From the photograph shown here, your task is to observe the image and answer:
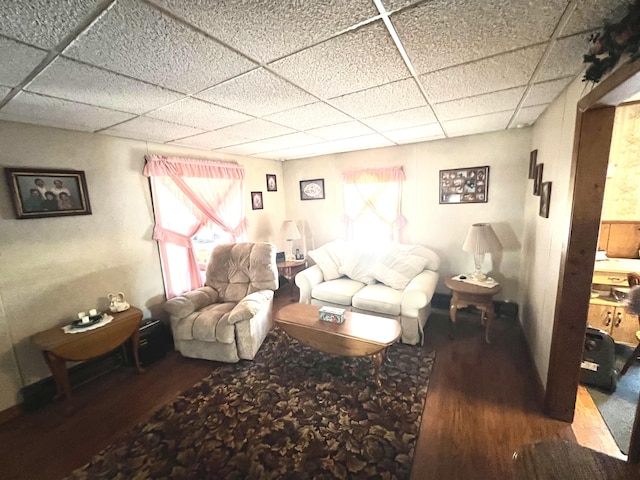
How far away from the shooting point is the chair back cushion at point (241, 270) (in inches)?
121

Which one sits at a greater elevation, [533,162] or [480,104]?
[480,104]

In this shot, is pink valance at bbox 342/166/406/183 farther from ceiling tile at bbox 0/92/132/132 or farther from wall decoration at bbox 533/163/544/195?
ceiling tile at bbox 0/92/132/132

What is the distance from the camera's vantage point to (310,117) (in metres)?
2.20

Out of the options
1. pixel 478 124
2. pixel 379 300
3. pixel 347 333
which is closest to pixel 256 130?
pixel 347 333

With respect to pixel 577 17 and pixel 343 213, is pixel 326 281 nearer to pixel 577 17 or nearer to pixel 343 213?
pixel 343 213

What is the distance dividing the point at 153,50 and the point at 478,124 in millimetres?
2862

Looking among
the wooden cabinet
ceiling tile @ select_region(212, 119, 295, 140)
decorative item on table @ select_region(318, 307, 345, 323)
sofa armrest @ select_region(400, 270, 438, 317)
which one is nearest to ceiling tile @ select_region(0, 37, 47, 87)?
ceiling tile @ select_region(212, 119, 295, 140)

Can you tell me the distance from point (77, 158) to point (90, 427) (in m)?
2.20

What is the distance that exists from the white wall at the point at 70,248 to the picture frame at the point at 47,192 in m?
0.06

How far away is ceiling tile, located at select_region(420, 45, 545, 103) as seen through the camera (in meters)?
1.33

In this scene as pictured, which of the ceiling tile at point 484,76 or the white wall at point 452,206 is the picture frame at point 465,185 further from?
the ceiling tile at point 484,76

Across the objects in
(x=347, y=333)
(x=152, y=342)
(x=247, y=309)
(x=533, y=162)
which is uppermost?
(x=533, y=162)

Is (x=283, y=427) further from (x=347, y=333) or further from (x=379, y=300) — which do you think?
(x=379, y=300)

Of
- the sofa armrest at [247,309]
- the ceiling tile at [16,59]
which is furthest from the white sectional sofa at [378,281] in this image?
the ceiling tile at [16,59]
